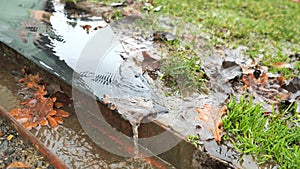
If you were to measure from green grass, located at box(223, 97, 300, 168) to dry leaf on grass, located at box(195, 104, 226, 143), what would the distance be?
0.15 ft

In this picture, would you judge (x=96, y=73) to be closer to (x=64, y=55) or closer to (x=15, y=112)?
(x=64, y=55)

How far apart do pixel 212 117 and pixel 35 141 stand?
4.36 ft

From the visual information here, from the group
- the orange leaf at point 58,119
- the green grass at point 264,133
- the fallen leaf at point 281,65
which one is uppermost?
the fallen leaf at point 281,65

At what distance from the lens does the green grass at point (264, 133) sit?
6.29ft

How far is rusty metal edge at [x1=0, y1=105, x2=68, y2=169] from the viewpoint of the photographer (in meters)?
2.19

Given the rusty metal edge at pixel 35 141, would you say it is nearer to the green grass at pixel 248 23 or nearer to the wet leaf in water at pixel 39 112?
the wet leaf in water at pixel 39 112

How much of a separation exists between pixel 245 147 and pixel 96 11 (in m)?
2.58

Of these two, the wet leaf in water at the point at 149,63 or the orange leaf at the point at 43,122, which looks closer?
the orange leaf at the point at 43,122

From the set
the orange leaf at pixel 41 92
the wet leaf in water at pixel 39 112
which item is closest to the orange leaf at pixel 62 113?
the wet leaf in water at pixel 39 112

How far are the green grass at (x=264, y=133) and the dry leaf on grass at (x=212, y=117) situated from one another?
5 centimetres

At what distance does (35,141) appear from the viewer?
7.66 feet

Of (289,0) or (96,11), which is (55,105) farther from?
(289,0)

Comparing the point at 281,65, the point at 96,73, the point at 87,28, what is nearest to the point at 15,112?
the point at 96,73

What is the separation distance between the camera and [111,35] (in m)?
3.12
